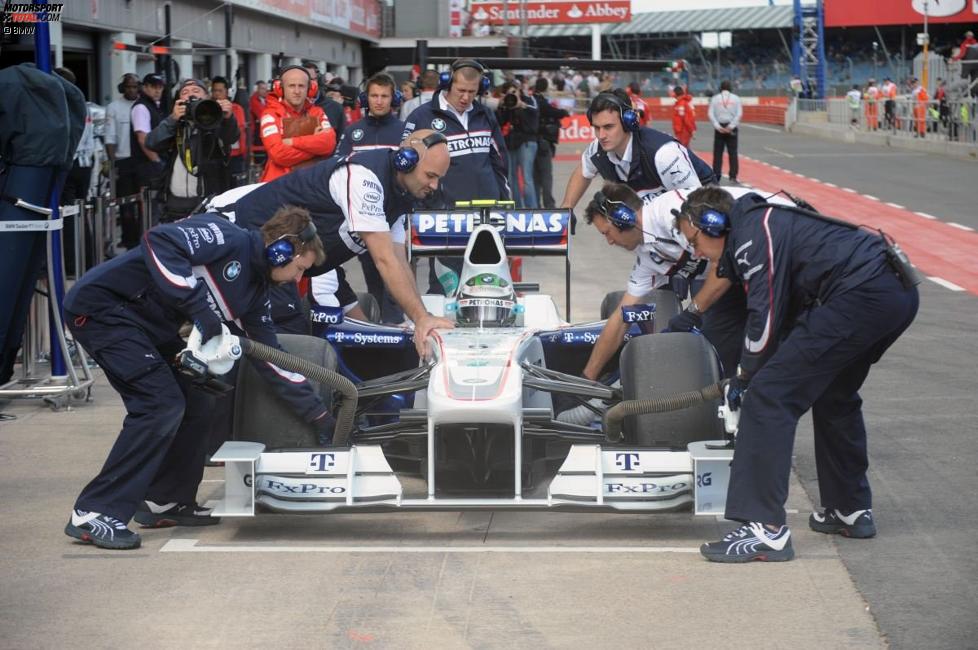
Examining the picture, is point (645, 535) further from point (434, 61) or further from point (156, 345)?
point (434, 61)

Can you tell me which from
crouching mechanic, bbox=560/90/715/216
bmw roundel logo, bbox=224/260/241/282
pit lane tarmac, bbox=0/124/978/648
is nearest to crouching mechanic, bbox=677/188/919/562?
pit lane tarmac, bbox=0/124/978/648

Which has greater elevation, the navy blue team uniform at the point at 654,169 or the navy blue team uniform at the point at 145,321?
the navy blue team uniform at the point at 654,169

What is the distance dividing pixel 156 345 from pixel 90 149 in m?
7.35

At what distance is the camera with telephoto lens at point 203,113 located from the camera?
40.8ft

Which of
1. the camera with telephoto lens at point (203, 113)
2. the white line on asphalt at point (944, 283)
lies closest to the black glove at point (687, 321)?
the camera with telephoto lens at point (203, 113)

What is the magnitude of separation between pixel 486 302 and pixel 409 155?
81cm

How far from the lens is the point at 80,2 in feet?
60.3

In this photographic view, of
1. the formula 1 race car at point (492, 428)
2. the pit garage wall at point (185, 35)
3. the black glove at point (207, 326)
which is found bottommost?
the formula 1 race car at point (492, 428)

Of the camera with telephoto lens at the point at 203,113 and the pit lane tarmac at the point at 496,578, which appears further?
the camera with telephoto lens at the point at 203,113

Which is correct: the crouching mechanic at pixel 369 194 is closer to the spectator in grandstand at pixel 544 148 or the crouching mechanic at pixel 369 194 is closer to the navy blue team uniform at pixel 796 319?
the navy blue team uniform at pixel 796 319

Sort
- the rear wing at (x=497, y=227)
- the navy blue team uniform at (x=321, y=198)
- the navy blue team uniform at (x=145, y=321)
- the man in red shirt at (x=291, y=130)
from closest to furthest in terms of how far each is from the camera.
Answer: the navy blue team uniform at (x=145, y=321)
the navy blue team uniform at (x=321, y=198)
the rear wing at (x=497, y=227)
the man in red shirt at (x=291, y=130)

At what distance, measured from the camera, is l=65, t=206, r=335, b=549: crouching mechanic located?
5941 mm

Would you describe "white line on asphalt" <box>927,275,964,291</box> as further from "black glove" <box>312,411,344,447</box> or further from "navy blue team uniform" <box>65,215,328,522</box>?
"navy blue team uniform" <box>65,215,328,522</box>

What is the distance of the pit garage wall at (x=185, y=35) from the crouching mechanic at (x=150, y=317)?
10.3 meters
